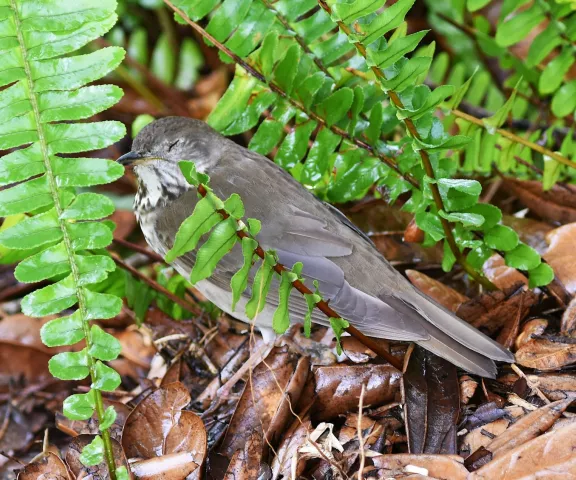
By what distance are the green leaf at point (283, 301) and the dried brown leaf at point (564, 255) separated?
1433mm

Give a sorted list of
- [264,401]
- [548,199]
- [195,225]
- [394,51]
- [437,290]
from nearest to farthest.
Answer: [195,225], [394,51], [264,401], [437,290], [548,199]

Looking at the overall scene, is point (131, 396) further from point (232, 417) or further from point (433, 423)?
point (433, 423)

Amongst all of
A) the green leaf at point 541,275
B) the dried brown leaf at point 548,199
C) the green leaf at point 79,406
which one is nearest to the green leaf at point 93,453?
the green leaf at point 79,406

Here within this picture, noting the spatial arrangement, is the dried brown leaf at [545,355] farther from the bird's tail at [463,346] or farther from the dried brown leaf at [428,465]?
the dried brown leaf at [428,465]

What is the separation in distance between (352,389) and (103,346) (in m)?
1.10

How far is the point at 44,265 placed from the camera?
9.10ft

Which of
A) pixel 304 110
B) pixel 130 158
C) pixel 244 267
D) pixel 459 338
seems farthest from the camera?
pixel 130 158

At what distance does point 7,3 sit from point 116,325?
2.56 metres

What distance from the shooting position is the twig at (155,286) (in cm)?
404

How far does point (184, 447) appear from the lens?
308 cm

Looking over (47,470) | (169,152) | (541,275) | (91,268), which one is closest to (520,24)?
(541,275)

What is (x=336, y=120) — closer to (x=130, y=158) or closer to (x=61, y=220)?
(x=130, y=158)

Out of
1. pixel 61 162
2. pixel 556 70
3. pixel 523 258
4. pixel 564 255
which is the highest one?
pixel 61 162

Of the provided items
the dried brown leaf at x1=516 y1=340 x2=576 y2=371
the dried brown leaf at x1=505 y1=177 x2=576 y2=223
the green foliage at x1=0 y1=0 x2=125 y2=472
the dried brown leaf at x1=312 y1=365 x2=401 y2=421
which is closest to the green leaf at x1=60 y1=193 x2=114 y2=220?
the green foliage at x1=0 y1=0 x2=125 y2=472
